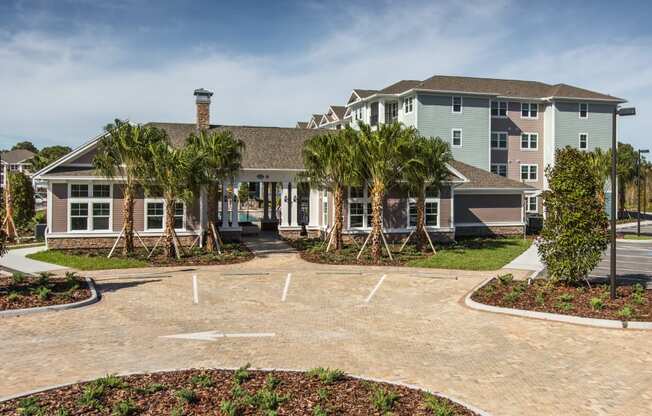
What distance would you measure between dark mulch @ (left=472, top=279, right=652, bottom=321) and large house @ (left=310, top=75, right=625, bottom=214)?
104ft

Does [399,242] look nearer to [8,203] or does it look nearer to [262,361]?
[262,361]

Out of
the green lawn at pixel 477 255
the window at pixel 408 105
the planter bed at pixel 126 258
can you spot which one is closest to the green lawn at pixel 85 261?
the planter bed at pixel 126 258

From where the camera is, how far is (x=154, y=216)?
28.3 metres

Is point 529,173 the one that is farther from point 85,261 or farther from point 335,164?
point 85,261

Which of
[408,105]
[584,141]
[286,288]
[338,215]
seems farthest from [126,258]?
[584,141]

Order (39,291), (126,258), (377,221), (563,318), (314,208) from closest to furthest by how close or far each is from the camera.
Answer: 1. (563,318)
2. (39,291)
3. (126,258)
4. (377,221)
5. (314,208)

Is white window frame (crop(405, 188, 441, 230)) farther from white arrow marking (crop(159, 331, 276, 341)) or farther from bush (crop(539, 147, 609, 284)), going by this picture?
white arrow marking (crop(159, 331, 276, 341))

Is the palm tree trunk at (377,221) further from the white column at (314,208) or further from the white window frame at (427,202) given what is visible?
the white column at (314,208)

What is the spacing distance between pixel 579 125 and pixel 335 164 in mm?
34313

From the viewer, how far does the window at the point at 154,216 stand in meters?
28.2

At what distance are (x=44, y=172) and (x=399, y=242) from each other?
18.6 meters

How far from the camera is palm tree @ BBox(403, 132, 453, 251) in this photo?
84.0 feet

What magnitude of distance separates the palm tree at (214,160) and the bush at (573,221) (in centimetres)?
1454

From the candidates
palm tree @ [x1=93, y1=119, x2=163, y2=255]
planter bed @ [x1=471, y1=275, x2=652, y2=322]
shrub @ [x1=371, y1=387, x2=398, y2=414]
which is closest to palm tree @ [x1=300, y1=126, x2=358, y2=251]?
palm tree @ [x1=93, y1=119, x2=163, y2=255]
